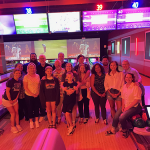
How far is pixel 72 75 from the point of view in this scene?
2287mm

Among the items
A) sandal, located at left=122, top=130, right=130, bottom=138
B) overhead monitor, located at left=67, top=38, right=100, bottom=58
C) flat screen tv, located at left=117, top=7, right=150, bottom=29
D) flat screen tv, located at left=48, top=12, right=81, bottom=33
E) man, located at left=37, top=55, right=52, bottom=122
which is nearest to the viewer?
sandal, located at left=122, top=130, right=130, bottom=138

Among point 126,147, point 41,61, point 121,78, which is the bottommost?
point 126,147

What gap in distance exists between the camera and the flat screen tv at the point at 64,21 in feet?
10.7

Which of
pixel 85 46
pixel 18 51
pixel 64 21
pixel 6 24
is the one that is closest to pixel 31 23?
pixel 6 24

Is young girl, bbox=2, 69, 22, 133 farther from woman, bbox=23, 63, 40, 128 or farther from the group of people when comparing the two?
woman, bbox=23, 63, 40, 128

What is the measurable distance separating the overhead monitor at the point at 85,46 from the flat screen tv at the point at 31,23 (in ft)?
21.5

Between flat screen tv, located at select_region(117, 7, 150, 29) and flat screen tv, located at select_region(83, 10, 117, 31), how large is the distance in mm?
143

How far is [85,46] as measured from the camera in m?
9.97

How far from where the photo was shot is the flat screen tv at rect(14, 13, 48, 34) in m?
3.30

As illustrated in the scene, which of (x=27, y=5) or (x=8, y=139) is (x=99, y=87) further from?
(x=27, y=5)

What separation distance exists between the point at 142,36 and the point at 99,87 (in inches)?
207

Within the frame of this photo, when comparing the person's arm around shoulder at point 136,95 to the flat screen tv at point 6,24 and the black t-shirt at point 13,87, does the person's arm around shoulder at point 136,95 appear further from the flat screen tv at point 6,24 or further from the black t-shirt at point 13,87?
the flat screen tv at point 6,24

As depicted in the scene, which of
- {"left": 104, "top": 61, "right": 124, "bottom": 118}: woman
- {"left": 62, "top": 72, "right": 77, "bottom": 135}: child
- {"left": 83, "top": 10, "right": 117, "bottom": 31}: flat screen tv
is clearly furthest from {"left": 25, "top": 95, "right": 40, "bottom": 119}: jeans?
{"left": 83, "top": 10, "right": 117, "bottom": 31}: flat screen tv

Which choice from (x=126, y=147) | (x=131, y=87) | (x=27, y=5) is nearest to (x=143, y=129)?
(x=126, y=147)
